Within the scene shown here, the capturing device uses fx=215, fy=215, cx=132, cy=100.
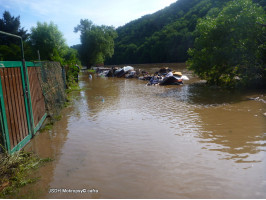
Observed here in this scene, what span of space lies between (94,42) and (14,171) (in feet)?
194

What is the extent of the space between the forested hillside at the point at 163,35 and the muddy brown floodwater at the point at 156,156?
6805 cm

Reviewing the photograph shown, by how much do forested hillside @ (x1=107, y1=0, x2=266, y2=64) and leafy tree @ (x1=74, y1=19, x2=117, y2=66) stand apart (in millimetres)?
27975

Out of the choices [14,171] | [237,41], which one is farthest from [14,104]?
[237,41]

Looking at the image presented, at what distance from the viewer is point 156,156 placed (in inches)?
194

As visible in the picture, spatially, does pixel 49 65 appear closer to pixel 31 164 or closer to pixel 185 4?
pixel 31 164

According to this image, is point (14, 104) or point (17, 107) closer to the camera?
point (14, 104)

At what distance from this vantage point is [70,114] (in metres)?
9.78

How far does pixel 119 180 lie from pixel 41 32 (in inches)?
1973

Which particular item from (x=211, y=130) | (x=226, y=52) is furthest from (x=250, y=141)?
(x=226, y=52)

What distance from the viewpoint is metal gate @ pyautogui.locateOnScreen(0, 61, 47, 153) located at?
14.3 feet

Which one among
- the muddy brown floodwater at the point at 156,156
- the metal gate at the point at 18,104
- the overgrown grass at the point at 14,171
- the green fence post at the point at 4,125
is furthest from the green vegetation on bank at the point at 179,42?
the overgrown grass at the point at 14,171

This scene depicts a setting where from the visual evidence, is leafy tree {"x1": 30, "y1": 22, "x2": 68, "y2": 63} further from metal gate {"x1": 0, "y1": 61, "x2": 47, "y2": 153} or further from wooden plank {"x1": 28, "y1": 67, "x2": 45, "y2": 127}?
metal gate {"x1": 0, "y1": 61, "x2": 47, "y2": 153}

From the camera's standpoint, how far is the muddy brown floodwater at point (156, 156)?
3611 millimetres

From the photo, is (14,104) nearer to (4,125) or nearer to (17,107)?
(17,107)
